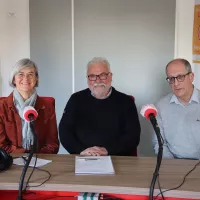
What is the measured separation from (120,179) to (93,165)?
223 mm

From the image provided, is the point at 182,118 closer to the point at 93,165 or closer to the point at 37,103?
the point at 93,165

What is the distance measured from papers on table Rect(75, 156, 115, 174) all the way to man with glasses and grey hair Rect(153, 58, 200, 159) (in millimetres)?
594

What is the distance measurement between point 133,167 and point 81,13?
1.99 metres

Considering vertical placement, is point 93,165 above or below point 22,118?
below

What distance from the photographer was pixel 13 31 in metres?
3.29

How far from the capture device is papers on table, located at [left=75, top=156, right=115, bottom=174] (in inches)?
58.0

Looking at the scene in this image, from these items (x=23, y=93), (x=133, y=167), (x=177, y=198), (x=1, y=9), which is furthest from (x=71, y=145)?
(x=1, y=9)

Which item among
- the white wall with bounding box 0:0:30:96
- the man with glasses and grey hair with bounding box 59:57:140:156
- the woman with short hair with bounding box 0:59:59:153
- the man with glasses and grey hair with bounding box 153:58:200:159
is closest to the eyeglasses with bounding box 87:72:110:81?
the man with glasses and grey hair with bounding box 59:57:140:156

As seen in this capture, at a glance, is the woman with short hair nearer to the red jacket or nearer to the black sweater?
the red jacket

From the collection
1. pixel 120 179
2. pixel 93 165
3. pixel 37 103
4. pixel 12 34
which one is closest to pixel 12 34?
pixel 12 34

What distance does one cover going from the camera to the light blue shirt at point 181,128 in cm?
208

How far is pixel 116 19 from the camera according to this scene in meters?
3.09

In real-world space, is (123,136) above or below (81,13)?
below

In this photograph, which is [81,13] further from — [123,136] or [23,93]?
[123,136]
